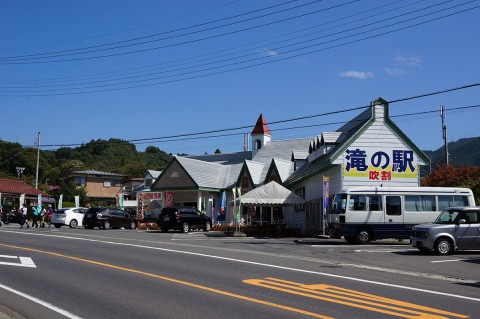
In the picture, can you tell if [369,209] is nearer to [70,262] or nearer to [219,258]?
[219,258]

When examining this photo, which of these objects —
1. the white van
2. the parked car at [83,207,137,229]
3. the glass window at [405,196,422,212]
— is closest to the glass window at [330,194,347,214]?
the white van

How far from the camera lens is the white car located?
3912 cm

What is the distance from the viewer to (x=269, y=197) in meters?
32.0

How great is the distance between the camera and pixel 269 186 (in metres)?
32.6

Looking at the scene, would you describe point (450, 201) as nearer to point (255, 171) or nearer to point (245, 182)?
point (245, 182)

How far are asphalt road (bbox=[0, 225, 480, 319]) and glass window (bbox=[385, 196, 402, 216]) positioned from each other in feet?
19.8

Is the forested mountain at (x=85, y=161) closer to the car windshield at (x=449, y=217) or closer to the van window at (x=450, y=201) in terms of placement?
the van window at (x=450, y=201)

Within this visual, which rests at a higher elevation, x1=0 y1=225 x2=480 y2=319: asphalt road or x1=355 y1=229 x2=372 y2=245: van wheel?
x1=355 y1=229 x2=372 y2=245: van wheel

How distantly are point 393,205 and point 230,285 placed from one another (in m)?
15.2

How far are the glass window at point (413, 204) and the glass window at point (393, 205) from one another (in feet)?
1.10

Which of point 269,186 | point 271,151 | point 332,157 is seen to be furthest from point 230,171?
point 332,157

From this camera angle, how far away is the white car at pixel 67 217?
128 feet

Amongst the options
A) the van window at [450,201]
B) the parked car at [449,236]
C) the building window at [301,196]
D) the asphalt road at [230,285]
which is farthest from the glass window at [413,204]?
the building window at [301,196]

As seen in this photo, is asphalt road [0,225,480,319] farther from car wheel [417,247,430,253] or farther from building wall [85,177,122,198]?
building wall [85,177,122,198]
